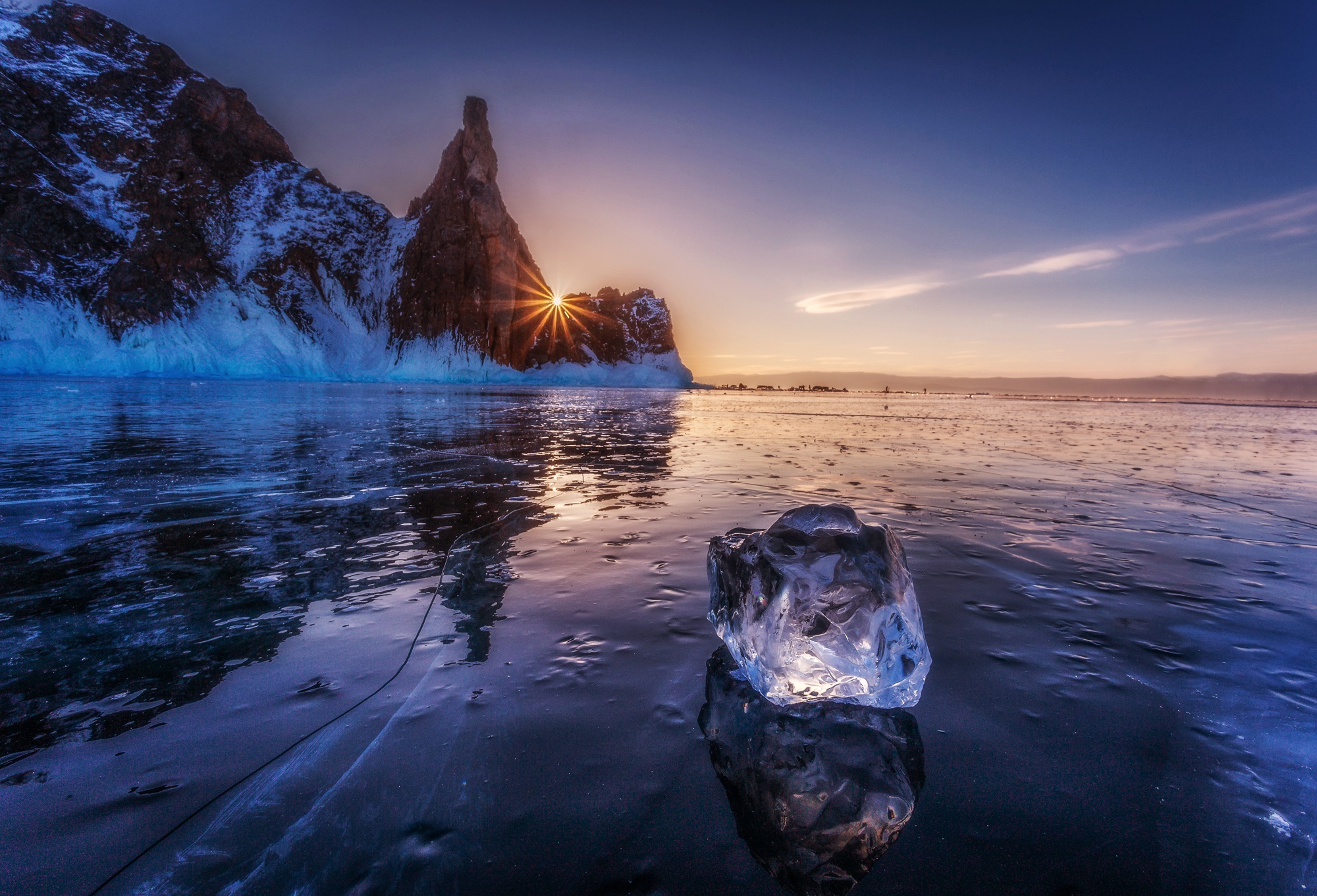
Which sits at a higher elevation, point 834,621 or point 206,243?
point 206,243

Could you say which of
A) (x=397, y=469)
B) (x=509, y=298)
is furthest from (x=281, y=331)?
(x=397, y=469)

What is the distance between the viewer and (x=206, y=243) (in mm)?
90125

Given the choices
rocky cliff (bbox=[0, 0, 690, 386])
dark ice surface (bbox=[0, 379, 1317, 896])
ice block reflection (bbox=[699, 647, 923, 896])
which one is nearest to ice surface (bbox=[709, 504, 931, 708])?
ice block reflection (bbox=[699, 647, 923, 896])

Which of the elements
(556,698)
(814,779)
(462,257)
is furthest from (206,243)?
(814,779)

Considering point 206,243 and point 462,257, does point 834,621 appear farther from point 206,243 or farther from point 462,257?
point 206,243

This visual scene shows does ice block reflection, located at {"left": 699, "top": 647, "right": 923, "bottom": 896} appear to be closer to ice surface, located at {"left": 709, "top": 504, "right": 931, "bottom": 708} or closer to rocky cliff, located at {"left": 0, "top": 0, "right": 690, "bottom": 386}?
ice surface, located at {"left": 709, "top": 504, "right": 931, "bottom": 708}

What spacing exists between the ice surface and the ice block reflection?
0.34 feet

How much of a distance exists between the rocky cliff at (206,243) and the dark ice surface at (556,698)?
104m

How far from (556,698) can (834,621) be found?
1282mm

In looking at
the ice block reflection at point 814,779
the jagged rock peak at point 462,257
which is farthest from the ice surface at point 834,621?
the jagged rock peak at point 462,257

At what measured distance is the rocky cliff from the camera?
7625 cm

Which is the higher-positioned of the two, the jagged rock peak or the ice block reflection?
the jagged rock peak

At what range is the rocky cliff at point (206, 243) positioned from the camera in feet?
250

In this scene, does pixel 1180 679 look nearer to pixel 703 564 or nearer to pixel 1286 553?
pixel 703 564
